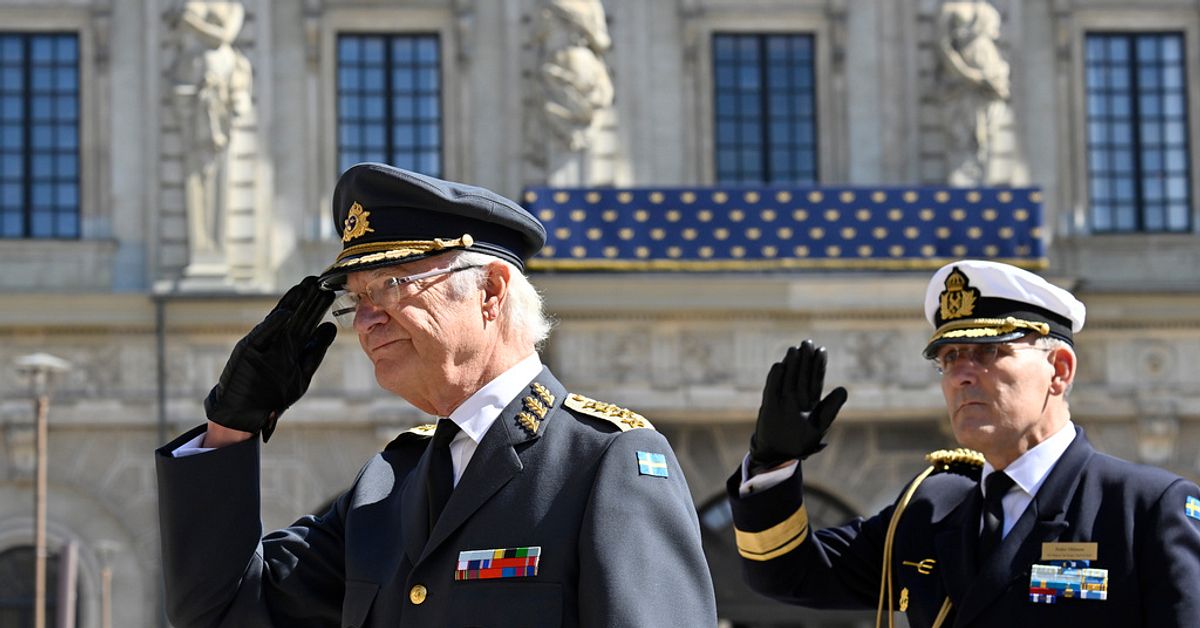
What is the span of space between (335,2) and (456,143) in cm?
187

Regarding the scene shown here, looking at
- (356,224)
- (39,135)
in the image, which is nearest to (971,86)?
(39,135)

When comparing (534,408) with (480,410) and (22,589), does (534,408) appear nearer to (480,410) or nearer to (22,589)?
(480,410)

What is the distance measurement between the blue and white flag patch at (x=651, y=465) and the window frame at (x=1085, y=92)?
19.0 meters

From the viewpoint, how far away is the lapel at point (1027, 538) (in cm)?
558

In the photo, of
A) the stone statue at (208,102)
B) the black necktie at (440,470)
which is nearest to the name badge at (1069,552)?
the black necktie at (440,470)

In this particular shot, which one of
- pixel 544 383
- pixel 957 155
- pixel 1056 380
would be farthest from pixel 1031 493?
pixel 957 155

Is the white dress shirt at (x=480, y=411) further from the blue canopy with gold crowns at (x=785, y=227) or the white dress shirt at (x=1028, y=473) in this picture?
the blue canopy with gold crowns at (x=785, y=227)

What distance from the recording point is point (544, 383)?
4453mm

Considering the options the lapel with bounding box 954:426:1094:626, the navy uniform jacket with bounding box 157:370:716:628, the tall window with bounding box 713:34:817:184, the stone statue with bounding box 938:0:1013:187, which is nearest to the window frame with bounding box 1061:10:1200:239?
the stone statue with bounding box 938:0:1013:187

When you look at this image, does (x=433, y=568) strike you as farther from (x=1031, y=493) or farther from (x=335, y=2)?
(x=335, y=2)

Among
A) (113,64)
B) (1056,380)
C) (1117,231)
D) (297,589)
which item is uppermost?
(113,64)

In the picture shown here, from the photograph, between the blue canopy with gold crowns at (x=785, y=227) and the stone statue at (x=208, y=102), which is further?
the stone statue at (x=208, y=102)

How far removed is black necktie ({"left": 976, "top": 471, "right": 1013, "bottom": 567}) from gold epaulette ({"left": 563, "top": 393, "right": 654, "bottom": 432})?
1611 mm

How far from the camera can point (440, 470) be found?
439 cm
